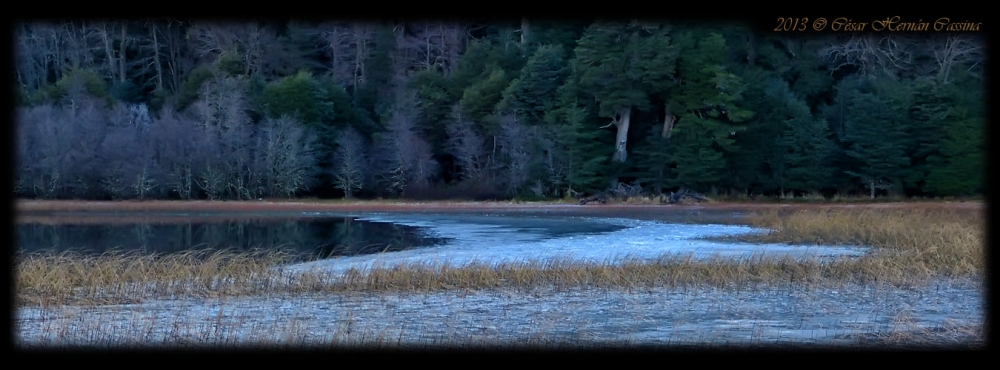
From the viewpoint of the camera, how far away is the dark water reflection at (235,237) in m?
27.7

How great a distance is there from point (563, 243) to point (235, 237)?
10.6m

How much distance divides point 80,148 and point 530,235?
30.8 m

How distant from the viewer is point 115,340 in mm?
12148

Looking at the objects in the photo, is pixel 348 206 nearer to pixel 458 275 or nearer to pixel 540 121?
pixel 540 121

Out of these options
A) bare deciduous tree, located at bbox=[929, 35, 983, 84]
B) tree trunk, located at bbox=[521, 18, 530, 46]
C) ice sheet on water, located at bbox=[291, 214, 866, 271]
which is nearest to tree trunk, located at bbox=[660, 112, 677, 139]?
tree trunk, located at bbox=[521, 18, 530, 46]

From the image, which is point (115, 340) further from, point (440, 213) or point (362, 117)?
point (362, 117)

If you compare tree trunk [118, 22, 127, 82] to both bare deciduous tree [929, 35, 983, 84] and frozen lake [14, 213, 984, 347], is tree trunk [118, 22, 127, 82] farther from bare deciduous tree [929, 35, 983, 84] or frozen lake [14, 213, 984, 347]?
frozen lake [14, 213, 984, 347]

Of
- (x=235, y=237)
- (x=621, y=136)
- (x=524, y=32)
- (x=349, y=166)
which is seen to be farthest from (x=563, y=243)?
(x=524, y=32)

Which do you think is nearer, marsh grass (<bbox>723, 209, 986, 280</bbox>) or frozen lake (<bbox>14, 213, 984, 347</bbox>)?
frozen lake (<bbox>14, 213, 984, 347</bbox>)

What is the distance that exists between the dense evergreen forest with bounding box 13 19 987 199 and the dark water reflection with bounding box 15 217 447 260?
47.1ft

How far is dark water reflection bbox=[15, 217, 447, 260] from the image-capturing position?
90.7 feet

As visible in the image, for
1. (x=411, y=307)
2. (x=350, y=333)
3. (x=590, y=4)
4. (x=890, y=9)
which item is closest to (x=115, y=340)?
(x=350, y=333)

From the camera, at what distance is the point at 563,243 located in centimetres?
2753

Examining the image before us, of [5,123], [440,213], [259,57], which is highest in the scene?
[259,57]
